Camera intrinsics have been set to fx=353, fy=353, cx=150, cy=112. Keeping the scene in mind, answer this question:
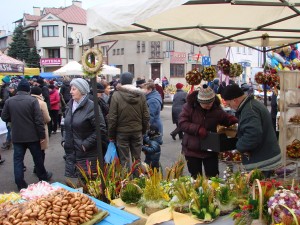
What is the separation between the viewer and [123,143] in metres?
5.29

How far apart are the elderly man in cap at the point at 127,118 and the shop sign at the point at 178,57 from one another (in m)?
35.4

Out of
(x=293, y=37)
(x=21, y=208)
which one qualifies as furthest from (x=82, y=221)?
(x=293, y=37)

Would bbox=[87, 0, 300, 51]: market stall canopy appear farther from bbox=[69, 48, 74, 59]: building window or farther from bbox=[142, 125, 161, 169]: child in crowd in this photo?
bbox=[69, 48, 74, 59]: building window

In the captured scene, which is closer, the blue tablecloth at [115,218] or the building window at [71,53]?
the blue tablecloth at [115,218]

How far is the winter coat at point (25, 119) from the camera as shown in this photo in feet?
18.4

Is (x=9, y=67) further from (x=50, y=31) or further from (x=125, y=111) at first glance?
(x=50, y=31)

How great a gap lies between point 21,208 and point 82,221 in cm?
48

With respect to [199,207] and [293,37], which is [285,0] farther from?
[293,37]

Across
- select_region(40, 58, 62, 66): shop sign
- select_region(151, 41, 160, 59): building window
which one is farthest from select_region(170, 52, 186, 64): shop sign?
select_region(40, 58, 62, 66): shop sign

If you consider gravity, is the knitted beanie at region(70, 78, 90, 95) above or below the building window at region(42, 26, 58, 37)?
below

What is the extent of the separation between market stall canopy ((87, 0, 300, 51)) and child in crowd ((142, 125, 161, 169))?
167 centimetres

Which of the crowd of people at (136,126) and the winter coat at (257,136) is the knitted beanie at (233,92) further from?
the winter coat at (257,136)

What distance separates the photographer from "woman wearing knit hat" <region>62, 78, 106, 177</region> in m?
4.42

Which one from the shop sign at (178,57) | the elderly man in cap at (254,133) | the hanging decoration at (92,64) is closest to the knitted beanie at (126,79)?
the elderly man in cap at (254,133)
